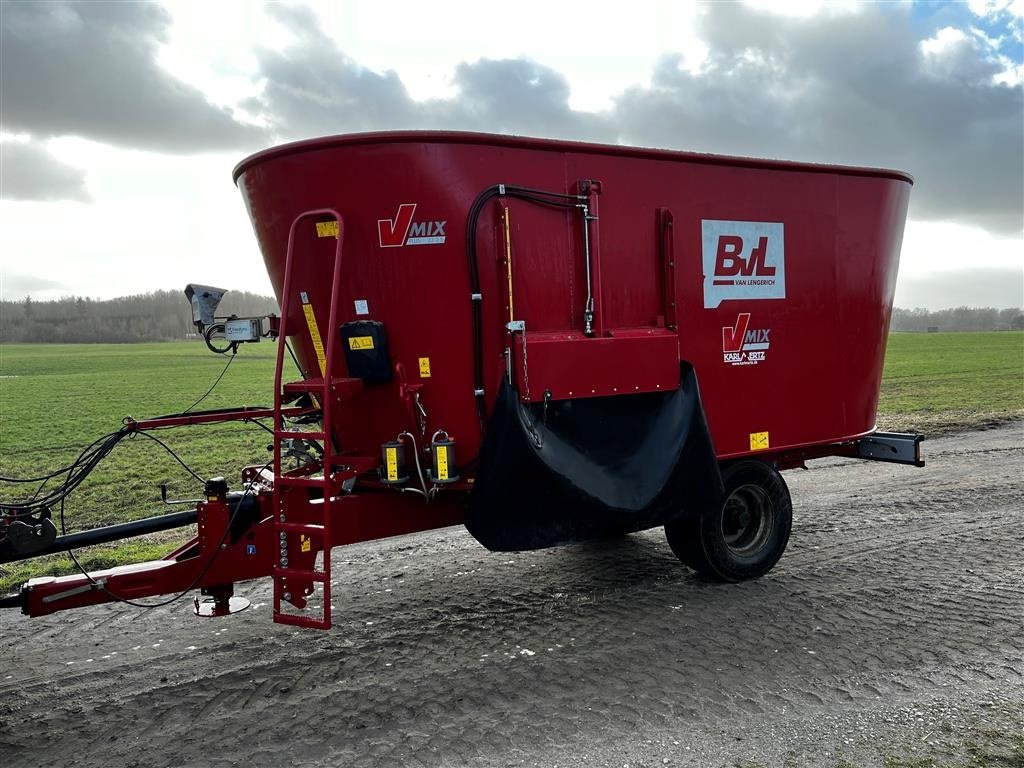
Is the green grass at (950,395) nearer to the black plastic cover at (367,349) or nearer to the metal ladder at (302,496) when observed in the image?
the black plastic cover at (367,349)

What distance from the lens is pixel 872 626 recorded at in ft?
16.2

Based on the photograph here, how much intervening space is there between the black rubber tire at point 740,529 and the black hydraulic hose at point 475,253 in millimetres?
1899

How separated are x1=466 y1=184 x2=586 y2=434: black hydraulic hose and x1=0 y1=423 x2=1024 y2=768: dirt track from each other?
57.7 inches

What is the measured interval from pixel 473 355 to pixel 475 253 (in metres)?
0.58

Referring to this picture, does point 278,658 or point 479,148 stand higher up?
point 479,148

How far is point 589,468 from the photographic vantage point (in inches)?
189

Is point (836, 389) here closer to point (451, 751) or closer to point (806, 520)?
point (806, 520)

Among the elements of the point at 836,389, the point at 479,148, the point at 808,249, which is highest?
the point at 479,148

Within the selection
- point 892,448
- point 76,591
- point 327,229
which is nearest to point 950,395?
point 892,448

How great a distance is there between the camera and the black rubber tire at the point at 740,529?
5664mm

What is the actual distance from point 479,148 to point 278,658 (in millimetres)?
3111

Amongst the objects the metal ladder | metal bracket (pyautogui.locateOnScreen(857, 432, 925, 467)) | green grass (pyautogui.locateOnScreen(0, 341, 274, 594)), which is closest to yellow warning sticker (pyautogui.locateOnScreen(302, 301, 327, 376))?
the metal ladder

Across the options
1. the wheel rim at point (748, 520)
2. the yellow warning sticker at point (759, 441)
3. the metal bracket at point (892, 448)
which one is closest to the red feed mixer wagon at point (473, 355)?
the yellow warning sticker at point (759, 441)

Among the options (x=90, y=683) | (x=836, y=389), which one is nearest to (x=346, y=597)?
(x=90, y=683)
